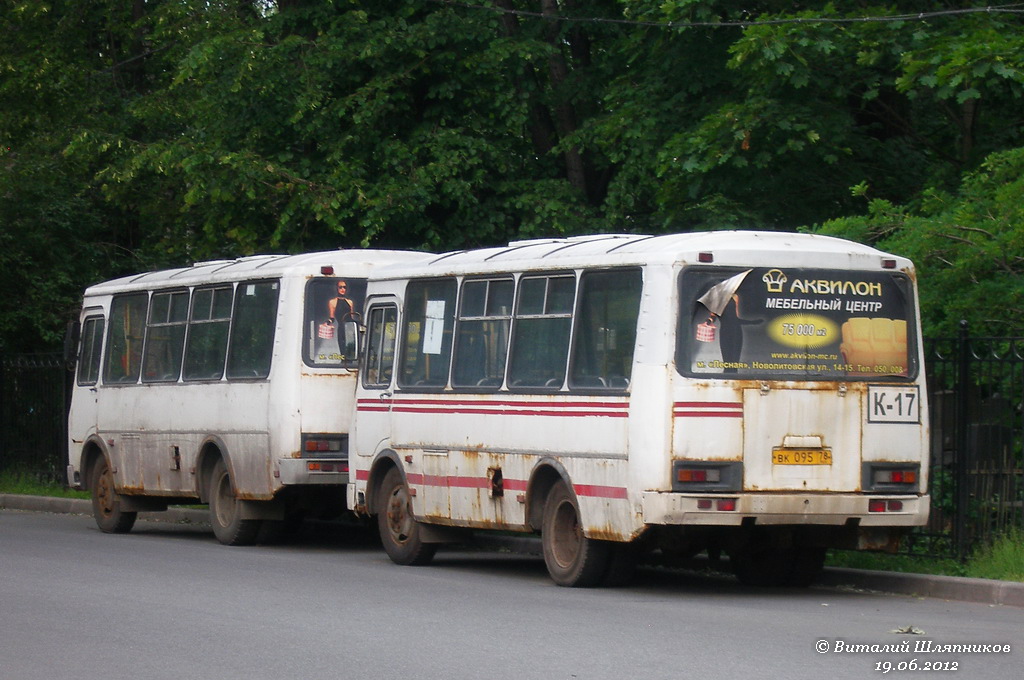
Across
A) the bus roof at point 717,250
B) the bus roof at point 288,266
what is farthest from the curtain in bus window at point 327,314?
the bus roof at point 717,250

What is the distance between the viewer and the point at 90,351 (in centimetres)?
2189

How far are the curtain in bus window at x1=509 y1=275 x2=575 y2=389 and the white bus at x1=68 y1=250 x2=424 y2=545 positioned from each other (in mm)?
2903

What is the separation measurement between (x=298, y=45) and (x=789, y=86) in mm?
7113

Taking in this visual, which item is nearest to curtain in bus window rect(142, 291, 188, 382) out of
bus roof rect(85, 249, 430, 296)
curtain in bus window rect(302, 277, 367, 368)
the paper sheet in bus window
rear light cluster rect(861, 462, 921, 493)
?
bus roof rect(85, 249, 430, 296)

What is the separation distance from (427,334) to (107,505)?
7020 millimetres

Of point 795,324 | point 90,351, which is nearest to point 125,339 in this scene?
point 90,351

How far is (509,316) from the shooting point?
14492 millimetres

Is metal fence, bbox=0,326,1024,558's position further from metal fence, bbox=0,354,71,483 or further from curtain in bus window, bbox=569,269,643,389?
metal fence, bbox=0,354,71,483

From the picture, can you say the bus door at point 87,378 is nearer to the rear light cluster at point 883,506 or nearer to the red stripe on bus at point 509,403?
the red stripe on bus at point 509,403

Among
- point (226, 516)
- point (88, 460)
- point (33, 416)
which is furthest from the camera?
point (33, 416)

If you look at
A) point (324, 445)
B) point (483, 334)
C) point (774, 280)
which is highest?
point (774, 280)

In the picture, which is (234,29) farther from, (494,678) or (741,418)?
(494,678)

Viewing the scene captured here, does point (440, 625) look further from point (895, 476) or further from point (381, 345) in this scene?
point (381, 345)

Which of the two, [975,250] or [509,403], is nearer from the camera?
[509,403]
